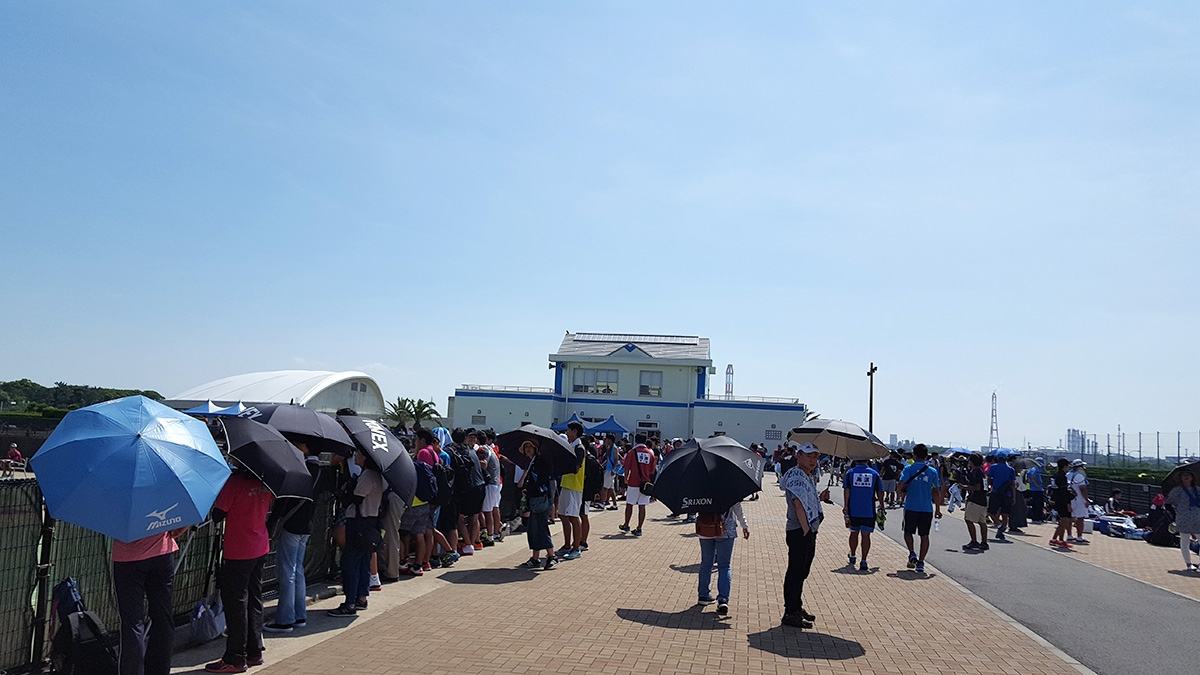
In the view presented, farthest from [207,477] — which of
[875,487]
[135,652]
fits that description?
[875,487]

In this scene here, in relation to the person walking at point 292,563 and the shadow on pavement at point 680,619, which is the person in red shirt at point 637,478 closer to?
the shadow on pavement at point 680,619

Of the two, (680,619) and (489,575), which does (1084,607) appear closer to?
(680,619)

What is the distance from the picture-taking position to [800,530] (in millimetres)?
8492

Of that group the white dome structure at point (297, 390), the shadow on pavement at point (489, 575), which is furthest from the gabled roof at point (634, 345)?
the shadow on pavement at point (489, 575)

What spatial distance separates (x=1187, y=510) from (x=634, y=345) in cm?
4154

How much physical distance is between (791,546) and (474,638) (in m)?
3.29

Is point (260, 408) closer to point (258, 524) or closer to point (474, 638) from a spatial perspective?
point (258, 524)

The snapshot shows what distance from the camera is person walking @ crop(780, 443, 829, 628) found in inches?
321

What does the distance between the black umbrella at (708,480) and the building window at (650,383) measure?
45552 millimetres

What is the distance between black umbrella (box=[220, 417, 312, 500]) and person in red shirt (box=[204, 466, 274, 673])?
171mm

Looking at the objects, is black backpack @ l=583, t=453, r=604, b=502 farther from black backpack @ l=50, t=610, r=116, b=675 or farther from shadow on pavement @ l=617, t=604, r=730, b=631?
black backpack @ l=50, t=610, r=116, b=675

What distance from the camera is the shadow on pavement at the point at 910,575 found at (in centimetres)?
1150

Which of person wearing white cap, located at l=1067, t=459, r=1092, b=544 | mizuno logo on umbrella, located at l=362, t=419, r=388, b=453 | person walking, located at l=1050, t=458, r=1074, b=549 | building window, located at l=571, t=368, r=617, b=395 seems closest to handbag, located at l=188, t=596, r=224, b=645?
mizuno logo on umbrella, located at l=362, t=419, r=388, b=453

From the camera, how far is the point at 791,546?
27.6 feet
